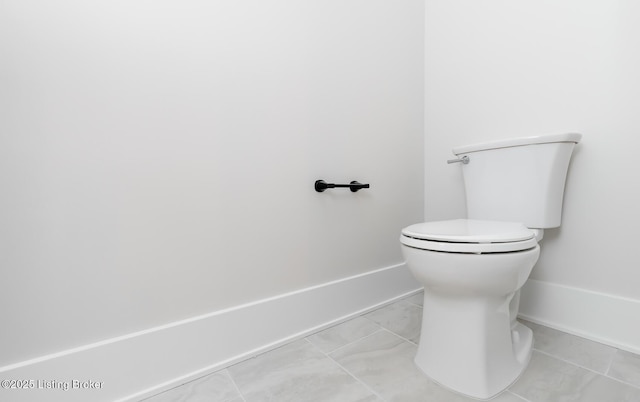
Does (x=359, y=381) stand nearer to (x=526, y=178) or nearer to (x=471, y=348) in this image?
(x=471, y=348)

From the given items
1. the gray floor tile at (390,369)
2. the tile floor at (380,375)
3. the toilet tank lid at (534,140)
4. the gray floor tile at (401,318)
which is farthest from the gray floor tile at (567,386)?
the toilet tank lid at (534,140)

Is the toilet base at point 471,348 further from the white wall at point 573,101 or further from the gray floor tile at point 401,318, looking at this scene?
the white wall at point 573,101

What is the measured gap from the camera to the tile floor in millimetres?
773

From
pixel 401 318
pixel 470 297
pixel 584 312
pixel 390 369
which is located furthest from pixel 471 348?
pixel 584 312

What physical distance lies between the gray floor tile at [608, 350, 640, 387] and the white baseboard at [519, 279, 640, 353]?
0.15 feet

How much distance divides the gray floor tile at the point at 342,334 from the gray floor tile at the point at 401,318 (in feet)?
0.18

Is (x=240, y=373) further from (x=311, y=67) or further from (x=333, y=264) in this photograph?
(x=311, y=67)

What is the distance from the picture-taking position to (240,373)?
887 millimetres

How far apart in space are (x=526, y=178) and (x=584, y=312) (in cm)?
55

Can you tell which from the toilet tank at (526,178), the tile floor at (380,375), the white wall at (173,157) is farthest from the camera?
the toilet tank at (526,178)

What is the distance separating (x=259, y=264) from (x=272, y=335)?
0.86 feet

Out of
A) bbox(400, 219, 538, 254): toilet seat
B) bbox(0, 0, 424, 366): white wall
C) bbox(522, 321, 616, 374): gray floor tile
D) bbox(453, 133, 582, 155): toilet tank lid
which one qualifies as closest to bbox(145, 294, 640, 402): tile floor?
bbox(522, 321, 616, 374): gray floor tile

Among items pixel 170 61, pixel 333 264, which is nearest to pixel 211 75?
pixel 170 61

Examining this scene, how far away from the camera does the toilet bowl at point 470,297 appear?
2.39ft
